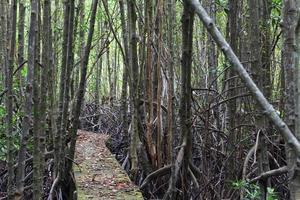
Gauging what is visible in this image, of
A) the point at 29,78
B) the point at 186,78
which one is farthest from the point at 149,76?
the point at 29,78

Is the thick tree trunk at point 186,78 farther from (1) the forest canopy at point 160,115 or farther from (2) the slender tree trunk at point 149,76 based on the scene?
(2) the slender tree trunk at point 149,76

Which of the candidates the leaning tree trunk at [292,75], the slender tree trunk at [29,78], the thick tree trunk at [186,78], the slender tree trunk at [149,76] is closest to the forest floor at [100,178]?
the slender tree trunk at [149,76]

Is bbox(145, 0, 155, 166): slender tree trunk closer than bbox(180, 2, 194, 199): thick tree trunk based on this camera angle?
No

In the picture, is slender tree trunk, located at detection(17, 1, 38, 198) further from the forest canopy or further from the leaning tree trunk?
the leaning tree trunk

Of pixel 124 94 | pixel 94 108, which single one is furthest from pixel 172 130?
pixel 94 108

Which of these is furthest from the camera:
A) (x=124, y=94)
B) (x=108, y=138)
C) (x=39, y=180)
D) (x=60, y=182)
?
(x=108, y=138)

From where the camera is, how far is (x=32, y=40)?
7.99 feet

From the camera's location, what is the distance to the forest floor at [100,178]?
11.1ft

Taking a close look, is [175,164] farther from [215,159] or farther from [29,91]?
[29,91]

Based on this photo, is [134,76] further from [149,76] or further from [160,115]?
[160,115]

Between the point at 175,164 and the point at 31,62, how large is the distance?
1.62 m

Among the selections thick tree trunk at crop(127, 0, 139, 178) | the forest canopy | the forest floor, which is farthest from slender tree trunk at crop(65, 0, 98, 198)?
thick tree trunk at crop(127, 0, 139, 178)

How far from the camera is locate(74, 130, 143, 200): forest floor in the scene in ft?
11.1

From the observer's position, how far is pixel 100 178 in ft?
12.9
